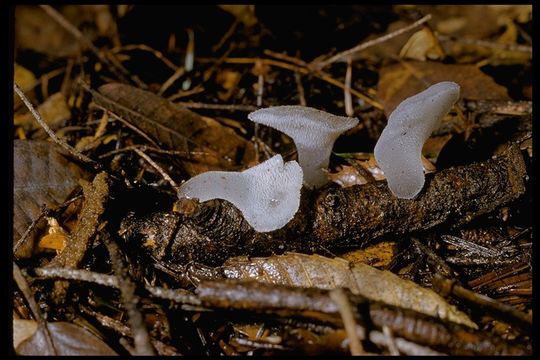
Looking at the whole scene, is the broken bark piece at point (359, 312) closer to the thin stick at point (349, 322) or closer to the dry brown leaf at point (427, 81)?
the thin stick at point (349, 322)

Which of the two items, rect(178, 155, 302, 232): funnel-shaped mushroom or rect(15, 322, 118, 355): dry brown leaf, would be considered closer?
rect(15, 322, 118, 355): dry brown leaf

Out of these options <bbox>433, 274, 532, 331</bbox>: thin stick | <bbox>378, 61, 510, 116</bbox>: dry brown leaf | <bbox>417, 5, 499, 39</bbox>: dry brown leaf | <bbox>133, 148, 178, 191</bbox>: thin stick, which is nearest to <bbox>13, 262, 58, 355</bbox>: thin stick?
<bbox>133, 148, 178, 191</bbox>: thin stick

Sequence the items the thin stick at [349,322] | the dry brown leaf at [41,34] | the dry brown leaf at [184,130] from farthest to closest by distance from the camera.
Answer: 1. the dry brown leaf at [41,34]
2. the dry brown leaf at [184,130]
3. the thin stick at [349,322]

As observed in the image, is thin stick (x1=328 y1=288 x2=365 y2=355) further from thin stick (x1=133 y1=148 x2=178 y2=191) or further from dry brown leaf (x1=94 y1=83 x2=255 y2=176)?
dry brown leaf (x1=94 y1=83 x2=255 y2=176)

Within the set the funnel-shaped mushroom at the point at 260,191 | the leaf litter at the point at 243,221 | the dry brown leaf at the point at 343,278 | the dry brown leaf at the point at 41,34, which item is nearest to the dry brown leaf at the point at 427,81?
the leaf litter at the point at 243,221

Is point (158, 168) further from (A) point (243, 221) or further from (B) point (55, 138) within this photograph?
(A) point (243, 221)

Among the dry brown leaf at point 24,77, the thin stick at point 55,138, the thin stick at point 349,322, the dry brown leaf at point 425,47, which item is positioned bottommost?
the thin stick at point 349,322
